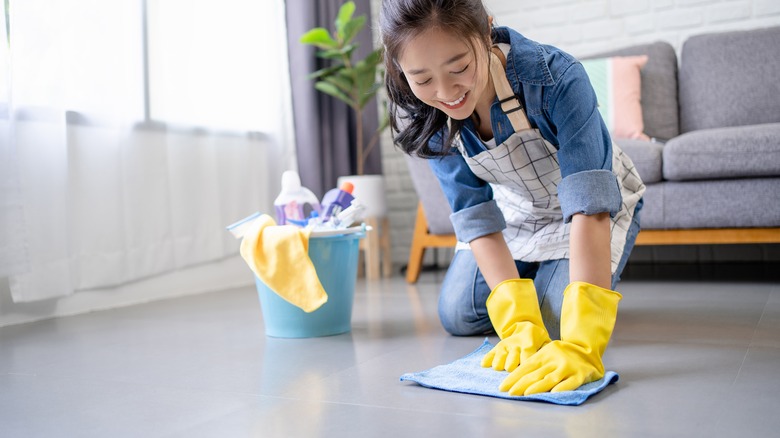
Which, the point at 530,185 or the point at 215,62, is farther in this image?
the point at 215,62

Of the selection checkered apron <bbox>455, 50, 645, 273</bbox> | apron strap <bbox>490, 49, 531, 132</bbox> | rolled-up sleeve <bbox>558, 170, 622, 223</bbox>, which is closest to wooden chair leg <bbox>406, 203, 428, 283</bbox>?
checkered apron <bbox>455, 50, 645, 273</bbox>

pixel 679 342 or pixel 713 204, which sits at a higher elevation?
pixel 713 204

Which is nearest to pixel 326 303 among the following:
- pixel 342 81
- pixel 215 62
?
pixel 215 62

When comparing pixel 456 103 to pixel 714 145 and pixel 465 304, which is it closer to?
pixel 465 304

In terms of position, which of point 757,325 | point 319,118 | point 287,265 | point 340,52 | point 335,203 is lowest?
point 757,325

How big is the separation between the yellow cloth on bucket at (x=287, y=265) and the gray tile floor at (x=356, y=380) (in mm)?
107

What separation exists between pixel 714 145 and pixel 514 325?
1.28 meters

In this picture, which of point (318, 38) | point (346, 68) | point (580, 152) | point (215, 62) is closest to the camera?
point (580, 152)

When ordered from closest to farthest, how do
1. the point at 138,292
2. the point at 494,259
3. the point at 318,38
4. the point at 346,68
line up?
1. the point at 494,259
2. the point at 138,292
3. the point at 318,38
4. the point at 346,68

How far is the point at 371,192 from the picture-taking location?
2.96m

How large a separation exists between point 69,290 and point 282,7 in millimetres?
1521

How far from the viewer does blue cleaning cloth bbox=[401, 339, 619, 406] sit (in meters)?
1.00

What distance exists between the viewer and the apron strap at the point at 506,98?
4.14ft

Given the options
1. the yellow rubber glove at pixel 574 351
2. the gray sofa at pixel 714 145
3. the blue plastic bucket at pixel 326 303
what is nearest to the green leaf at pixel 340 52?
the gray sofa at pixel 714 145
